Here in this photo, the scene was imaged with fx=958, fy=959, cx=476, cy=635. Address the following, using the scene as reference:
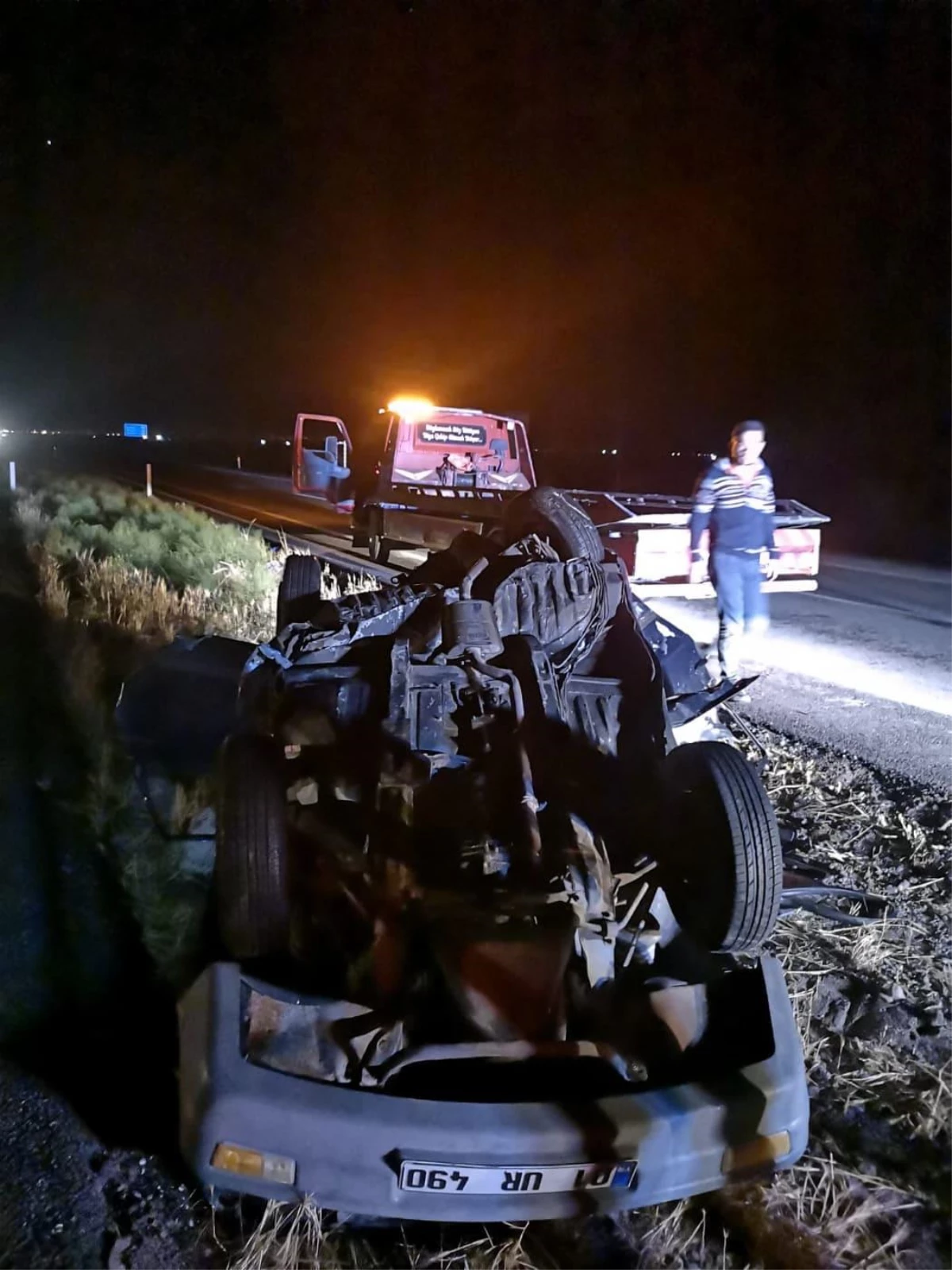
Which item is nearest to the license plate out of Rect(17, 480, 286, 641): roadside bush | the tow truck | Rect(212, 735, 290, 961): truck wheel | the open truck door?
Rect(212, 735, 290, 961): truck wheel

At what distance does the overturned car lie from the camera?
235 centimetres

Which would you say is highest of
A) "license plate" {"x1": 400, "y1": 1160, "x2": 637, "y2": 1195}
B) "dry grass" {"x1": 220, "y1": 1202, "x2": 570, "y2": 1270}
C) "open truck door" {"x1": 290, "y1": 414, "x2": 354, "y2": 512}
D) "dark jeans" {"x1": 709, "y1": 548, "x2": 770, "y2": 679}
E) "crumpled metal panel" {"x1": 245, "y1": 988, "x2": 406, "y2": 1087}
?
"open truck door" {"x1": 290, "y1": 414, "x2": 354, "y2": 512}

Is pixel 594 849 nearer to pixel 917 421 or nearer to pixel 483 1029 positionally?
pixel 483 1029

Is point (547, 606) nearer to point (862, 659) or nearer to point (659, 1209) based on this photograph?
point (659, 1209)

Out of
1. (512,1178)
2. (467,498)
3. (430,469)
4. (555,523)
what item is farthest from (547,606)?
(430,469)

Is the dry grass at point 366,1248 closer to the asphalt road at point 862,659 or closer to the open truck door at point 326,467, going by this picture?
the asphalt road at point 862,659

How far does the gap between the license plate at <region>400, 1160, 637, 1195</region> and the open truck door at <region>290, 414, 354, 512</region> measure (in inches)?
524

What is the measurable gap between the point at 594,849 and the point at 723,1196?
1.02 m

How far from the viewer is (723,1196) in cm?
270

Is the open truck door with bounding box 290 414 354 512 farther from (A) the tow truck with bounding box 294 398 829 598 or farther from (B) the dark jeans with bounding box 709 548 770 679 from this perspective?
(B) the dark jeans with bounding box 709 548 770 679

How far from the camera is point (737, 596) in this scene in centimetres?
693

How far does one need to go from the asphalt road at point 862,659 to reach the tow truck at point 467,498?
2.13 ft

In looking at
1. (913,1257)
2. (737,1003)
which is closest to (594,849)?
(737,1003)

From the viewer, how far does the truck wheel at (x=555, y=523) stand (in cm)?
530
